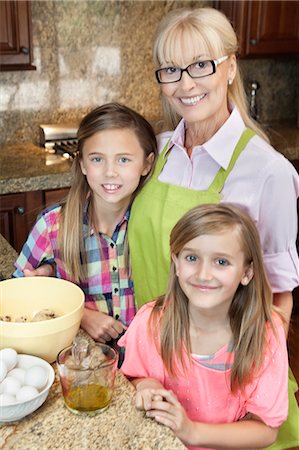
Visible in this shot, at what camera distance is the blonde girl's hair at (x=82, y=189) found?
1.61 metres

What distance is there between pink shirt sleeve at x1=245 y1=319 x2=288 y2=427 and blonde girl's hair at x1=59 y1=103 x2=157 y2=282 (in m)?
0.59

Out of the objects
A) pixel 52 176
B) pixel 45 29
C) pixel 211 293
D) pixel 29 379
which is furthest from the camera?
pixel 45 29

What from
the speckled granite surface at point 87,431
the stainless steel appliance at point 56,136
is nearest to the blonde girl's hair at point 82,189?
the speckled granite surface at point 87,431

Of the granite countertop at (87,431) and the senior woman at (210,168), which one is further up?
the senior woman at (210,168)

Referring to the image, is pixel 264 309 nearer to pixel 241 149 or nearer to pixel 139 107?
pixel 241 149

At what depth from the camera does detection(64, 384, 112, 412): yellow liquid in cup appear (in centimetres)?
109

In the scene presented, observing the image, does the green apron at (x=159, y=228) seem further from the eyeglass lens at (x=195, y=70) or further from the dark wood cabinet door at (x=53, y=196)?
the dark wood cabinet door at (x=53, y=196)

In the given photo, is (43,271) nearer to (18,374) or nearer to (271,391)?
(18,374)

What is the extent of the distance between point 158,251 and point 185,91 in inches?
15.7

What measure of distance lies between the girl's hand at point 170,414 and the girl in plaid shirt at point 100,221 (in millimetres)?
459

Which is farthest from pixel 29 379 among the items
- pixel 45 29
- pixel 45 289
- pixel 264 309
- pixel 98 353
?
→ pixel 45 29

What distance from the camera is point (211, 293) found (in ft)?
4.00

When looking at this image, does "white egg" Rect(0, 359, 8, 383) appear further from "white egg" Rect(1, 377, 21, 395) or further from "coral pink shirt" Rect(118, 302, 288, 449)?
"coral pink shirt" Rect(118, 302, 288, 449)

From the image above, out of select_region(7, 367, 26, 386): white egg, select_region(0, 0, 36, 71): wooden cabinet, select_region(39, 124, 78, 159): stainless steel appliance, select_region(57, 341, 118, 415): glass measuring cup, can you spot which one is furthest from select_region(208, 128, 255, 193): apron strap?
select_region(39, 124, 78, 159): stainless steel appliance
